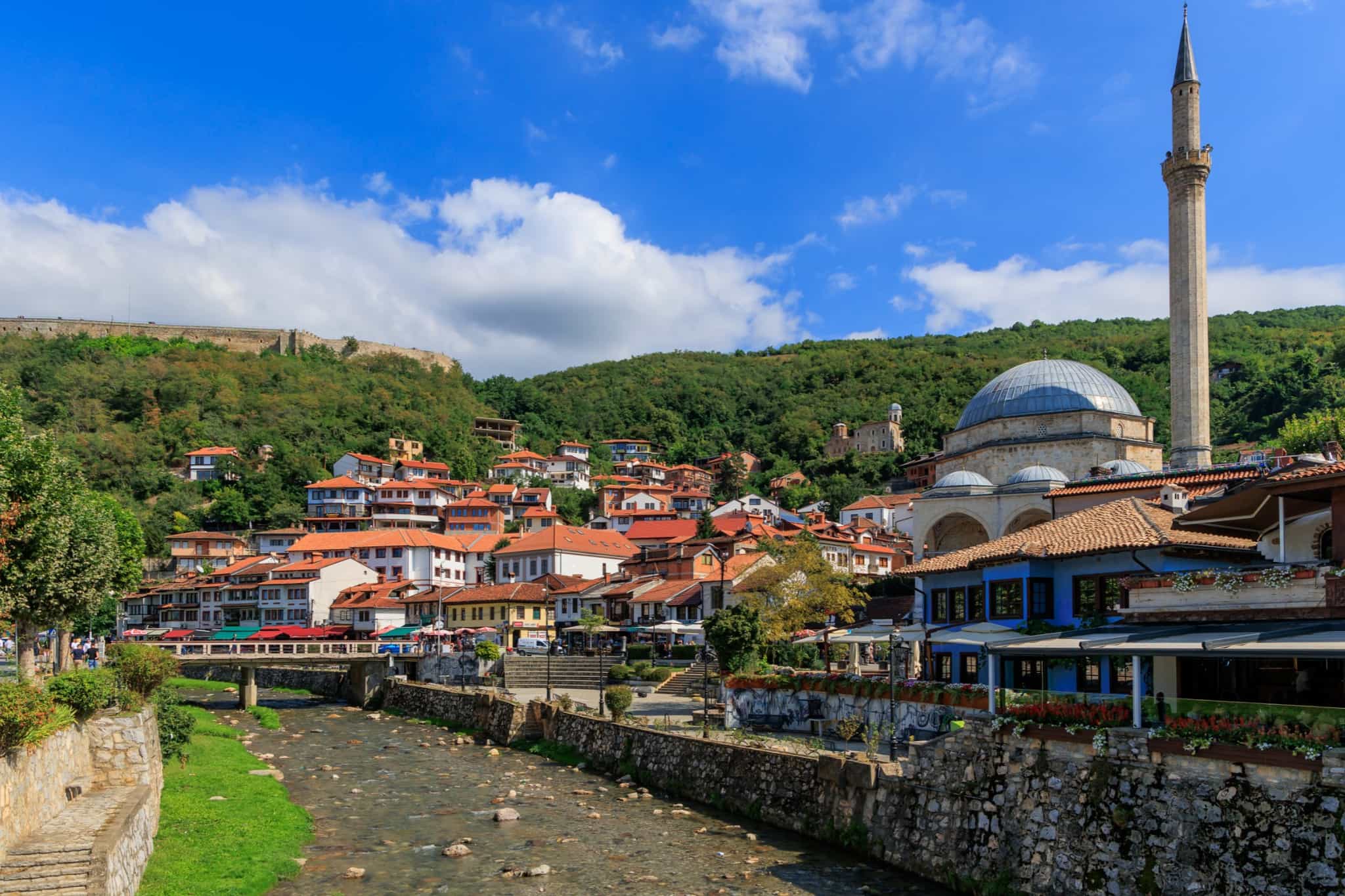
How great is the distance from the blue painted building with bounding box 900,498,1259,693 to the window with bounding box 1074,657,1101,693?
0.02 meters

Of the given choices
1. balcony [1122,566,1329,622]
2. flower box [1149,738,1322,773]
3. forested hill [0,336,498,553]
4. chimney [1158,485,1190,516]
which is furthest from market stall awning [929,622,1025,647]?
forested hill [0,336,498,553]

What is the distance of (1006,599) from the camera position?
25328 millimetres

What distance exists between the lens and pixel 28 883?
40.6 feet

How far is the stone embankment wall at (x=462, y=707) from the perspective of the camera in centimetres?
3662

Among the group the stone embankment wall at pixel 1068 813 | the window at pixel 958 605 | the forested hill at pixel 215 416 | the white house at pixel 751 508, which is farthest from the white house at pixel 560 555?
the stone embankment wall at pixel 1068 813

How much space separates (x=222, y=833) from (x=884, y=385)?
427 ft

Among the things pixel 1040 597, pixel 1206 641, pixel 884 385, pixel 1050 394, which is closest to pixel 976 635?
pixel 1040 597

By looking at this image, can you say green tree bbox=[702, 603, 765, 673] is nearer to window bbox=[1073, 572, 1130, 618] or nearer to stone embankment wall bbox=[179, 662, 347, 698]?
window bbox=[1073, 572, 1130, 618]

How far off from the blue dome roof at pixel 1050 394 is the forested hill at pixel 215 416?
7249 centimetres

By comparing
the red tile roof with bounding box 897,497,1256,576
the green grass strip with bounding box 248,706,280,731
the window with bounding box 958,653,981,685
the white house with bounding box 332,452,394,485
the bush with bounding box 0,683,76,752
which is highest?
the white house with bounding box 332,452,394,485

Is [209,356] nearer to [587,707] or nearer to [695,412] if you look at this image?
[695,412]

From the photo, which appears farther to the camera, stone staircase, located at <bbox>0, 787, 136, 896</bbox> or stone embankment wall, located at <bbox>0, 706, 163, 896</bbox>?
stone embankment wall, located at <bbox>0, 706, 163, 896</bbox>

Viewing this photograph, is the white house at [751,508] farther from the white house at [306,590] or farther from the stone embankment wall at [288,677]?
the stone embankment wall at [288,677]

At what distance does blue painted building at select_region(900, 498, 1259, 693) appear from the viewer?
71.1 feet
